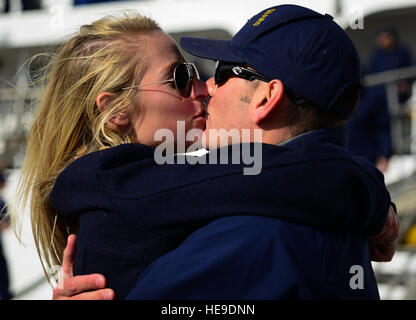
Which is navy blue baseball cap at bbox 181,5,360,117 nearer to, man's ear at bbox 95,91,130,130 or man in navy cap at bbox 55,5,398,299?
man in navy cap at bbox 55,5,398,299

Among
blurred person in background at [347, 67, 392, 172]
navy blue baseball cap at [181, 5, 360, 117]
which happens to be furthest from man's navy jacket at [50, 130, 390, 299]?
blurred person in background at [347, 67, 392, 172]

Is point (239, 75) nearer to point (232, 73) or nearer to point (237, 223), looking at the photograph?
point (232, 73)

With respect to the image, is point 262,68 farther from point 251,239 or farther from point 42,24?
point 42,24

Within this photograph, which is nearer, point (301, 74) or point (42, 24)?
point (301, 74)

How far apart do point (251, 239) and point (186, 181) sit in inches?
7.4

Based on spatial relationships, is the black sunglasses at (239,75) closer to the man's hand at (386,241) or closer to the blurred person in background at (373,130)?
the man's hand at (386,241)

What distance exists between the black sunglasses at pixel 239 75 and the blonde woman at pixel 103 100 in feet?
0.94

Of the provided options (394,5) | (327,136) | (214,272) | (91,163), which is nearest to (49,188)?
(91,163)

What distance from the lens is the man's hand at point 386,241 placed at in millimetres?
1305

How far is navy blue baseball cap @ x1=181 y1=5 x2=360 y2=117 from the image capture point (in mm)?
1150

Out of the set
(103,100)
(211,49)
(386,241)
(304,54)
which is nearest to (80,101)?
(103,100)

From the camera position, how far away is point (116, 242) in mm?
1110

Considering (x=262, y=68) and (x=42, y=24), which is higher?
(x=262, y=68)

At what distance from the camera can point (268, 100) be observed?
1.16m
